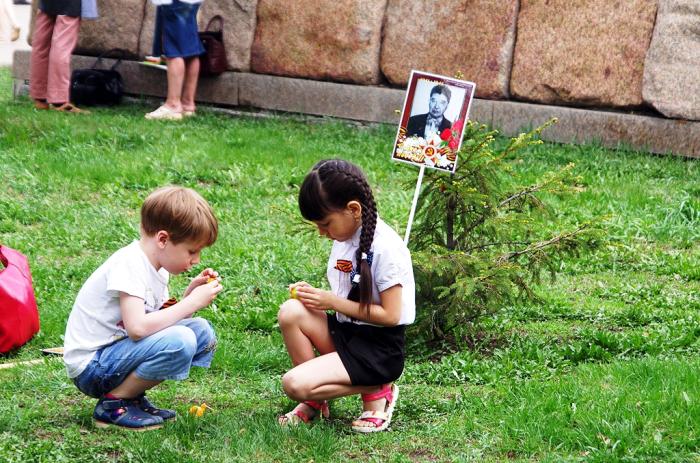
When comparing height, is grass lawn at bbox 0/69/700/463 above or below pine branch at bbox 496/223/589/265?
below

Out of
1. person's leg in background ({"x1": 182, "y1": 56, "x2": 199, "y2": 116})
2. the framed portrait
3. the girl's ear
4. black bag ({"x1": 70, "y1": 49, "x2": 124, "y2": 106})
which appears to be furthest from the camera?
black bag ({"x1": 70, "y1": 49, "x2": 124, "y2": 106})

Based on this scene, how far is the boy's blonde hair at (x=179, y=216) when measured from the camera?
3.87m

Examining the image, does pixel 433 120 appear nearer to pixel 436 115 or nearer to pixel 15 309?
pixel 436 115

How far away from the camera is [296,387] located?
157 inches

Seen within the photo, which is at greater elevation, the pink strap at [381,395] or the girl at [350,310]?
the girl at [350,310]

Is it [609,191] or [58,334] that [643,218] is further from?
[58,334]

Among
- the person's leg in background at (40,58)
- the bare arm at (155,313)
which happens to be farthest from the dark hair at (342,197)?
the person's leg in background at (40,58)

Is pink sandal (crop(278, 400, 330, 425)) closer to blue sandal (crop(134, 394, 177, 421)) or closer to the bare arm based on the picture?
blue sandal (crop(134, 394, 177, 421))

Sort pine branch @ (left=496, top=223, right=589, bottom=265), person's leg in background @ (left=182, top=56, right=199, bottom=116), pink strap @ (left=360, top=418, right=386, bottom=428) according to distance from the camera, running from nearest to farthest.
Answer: pink strap @ (left=360, top=418, right=386, bottom=428)
pine branch @ (left=496, top=223, right=589, bottom=265)
person's leg in background @ (left=182, top=56, right=199, bottom=116)

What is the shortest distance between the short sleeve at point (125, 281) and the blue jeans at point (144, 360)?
0.58 feet

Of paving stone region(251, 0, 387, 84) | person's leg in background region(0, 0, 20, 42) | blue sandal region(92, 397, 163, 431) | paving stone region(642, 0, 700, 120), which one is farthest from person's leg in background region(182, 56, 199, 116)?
blue sandal region(92, 397, 163, 431)

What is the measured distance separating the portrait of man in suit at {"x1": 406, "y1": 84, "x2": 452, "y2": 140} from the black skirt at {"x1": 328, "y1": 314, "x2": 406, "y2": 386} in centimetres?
102

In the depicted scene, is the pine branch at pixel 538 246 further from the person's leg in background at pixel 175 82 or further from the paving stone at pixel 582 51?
the person's leg in background at pixel 175 82

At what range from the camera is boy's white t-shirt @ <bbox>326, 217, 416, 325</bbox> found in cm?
400
